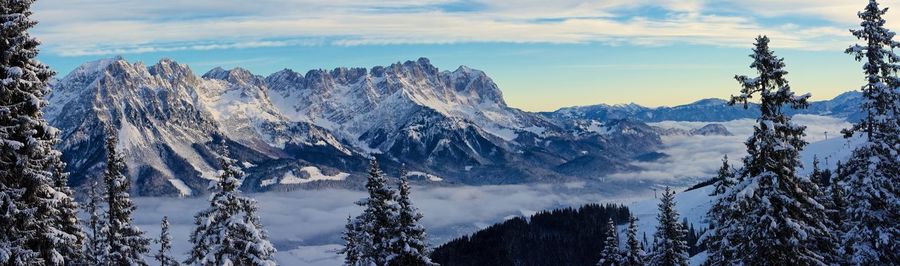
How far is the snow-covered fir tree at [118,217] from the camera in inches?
1476

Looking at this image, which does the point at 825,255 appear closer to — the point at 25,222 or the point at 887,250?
the point at 887,250

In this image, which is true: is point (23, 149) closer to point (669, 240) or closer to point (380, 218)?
point (380, 218)

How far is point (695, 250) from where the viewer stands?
191375 millimetres

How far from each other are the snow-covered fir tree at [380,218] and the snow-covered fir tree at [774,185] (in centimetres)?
1747

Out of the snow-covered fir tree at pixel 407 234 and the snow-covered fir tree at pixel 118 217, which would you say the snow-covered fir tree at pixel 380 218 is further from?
the snow-covered fir tree at pixel 118 217

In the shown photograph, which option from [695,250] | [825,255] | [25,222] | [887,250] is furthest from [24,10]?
[695,250]

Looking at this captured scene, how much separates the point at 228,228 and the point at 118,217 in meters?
8.55

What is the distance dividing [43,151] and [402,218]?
62.5 feet

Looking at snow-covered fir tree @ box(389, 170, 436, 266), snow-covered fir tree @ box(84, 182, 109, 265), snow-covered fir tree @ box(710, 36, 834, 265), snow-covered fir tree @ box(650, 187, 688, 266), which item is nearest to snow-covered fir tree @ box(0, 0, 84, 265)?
snow-covered fir tree @ box(84, 182, 109, 265)

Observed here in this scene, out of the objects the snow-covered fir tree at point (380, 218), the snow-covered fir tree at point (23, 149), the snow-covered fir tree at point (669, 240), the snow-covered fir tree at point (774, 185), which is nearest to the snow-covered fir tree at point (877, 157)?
the snow-covered fir tree at point (774, 185)

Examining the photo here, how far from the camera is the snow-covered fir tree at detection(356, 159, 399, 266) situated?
126ft

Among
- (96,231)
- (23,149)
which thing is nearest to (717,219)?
(23,149)

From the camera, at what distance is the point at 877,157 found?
31.1 metres

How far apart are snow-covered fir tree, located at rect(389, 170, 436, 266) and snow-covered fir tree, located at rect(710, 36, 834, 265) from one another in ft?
54.4
